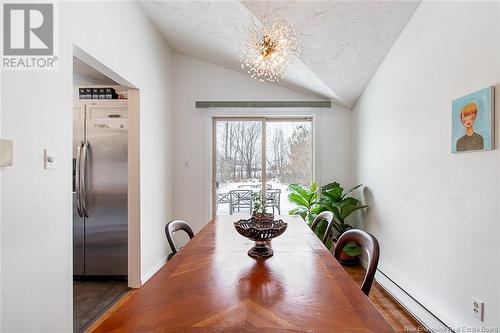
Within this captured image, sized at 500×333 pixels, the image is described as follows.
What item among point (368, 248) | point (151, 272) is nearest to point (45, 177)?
point (368, 248)

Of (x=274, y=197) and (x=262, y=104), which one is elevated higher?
(x=262, y=104)

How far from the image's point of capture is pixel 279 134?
4.30 m

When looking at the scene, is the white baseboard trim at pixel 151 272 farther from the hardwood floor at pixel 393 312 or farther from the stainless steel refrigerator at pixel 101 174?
the hardwood floor at pixel 393 312

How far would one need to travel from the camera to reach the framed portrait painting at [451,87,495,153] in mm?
1581

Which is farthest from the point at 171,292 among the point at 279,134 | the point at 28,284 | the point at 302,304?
the point at 279,134

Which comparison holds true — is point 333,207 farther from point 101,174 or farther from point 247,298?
point 247,298

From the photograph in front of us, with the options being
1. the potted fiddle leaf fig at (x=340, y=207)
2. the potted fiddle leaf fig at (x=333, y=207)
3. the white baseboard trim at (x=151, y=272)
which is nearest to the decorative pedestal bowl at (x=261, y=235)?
the white baseboard trim at (x=151, y=272)

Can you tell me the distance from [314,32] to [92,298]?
324 cm

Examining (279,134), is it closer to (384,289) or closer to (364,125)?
(364,125)

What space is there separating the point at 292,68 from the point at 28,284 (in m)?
3.04

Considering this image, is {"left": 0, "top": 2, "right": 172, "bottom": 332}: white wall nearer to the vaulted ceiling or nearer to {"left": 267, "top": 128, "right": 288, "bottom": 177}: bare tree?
the vaulted ceiling

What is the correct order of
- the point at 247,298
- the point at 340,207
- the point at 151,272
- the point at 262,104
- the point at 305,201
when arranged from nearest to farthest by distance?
1. the point at 247,298
2. the point at 151,272
3. the point at 340,207
4. the point at 305,201
5. the point at 262,104

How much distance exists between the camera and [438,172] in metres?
2.06

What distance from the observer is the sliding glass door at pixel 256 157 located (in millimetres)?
4293
